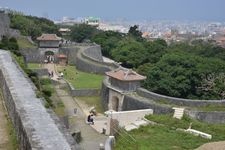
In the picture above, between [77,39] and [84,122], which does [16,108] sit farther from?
[77,39]

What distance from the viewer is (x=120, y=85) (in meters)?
29.4

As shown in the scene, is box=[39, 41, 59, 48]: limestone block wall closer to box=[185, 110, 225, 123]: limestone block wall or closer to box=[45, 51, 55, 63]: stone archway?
box=[45, 51, 55, 63]: stone archway

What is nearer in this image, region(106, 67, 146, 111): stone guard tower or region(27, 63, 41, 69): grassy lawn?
region(106, 67, 146, 111): stone guard tower

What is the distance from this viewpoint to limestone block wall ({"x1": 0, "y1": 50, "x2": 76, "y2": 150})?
35.8 feet

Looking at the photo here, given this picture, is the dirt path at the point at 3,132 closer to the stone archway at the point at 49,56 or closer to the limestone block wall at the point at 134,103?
the limestone block wall at the point at 134,103

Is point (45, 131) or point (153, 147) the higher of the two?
point (45, 131)

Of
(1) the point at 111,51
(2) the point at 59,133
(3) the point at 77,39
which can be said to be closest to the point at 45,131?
(2) the point at 59,133

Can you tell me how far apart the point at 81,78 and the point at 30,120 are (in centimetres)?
2545

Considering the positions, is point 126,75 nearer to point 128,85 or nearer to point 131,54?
point 128,85

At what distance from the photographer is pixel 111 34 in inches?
2357

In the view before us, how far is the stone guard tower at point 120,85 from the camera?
28.8 m

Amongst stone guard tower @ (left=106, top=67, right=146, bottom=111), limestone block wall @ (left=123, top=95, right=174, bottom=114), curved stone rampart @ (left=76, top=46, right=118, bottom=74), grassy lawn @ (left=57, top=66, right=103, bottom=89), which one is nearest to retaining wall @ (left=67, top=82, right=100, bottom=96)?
grassy lawn @ (left=57, top=66, right=103, bottom=89)

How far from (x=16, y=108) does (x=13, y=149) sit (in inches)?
73.1

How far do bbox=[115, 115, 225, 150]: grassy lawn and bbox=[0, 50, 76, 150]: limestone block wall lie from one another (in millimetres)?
4880
